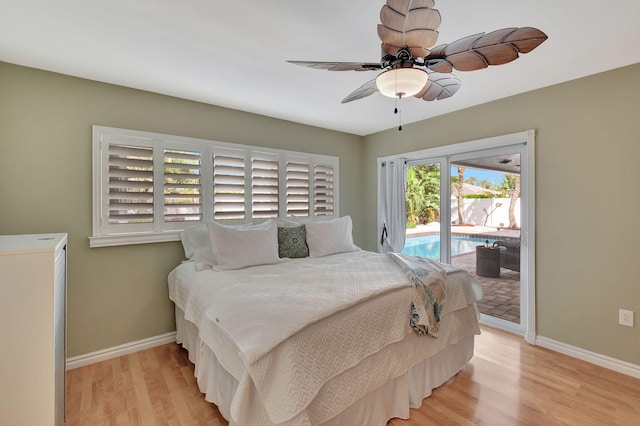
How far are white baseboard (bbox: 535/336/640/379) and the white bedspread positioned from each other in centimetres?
114

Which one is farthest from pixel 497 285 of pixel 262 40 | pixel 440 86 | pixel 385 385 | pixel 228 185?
pixel 262 40

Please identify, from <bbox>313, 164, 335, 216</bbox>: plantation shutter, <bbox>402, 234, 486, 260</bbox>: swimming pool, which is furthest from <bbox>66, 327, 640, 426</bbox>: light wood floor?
<bbox>313, 164, 335, 216</bbox>: plantation shutter

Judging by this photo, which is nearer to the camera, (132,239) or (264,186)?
(132,239)

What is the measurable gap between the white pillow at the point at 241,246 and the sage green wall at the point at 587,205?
257 cm

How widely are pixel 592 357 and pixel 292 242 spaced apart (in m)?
2.80

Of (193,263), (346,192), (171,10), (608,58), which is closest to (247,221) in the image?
(193,263)

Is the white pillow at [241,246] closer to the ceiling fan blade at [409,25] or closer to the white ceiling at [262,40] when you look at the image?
the white ceiling at [262,40]

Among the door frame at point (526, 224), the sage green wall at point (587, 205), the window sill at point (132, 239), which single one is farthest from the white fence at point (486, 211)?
the window sill at point (132, 239)

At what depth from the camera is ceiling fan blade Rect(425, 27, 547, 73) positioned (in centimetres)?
125

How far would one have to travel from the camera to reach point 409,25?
128 cm

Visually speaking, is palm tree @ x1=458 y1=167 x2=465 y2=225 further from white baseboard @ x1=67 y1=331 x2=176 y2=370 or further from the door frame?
white baseboard @ x1=67 y1=331 x2=176 y2=370

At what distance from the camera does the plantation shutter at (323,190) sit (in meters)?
3.96

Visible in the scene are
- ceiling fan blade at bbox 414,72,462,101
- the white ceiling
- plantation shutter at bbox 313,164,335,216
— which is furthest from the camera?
plantation shutter at bbox 313,164,335,216

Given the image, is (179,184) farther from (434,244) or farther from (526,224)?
(526,224)
